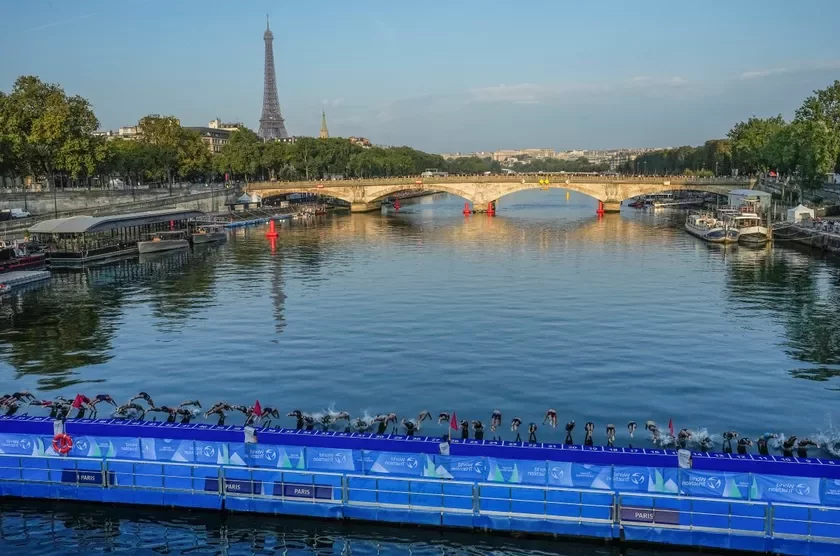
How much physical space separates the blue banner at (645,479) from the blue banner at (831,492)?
154 inches

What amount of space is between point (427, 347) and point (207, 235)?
65256mm

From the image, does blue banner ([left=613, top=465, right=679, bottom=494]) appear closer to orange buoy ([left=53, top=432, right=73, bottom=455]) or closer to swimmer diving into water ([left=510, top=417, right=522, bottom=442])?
swimmer diving into water ([left=510, top=417, right=522, bottom=442])

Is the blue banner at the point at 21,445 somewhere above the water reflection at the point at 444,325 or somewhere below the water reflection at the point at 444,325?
above

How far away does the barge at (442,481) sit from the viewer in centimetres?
2127

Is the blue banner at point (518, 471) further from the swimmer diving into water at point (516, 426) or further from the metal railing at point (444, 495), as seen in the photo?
the swimmer diving into water at point (516, 426)

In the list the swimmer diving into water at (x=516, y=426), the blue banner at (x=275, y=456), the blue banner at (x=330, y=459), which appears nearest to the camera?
the blue banner at (x=330, y=459)

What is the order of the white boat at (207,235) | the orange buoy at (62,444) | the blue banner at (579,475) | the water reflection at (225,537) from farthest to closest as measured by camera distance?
the white boat at (207,235) < the orange buoy at (62,444) < the blue banner at (579,475) < the water reflection at (225,537)

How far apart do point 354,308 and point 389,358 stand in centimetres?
1452

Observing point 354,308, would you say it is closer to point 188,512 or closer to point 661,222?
point 188,512

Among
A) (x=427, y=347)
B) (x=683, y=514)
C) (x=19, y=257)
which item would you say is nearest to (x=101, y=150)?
(x=19, y=257)

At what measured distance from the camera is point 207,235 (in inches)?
3986

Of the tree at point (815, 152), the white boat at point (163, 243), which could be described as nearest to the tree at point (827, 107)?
the tree at point (815, 152)

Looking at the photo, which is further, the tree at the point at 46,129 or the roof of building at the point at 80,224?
the tree at the point at 46,129

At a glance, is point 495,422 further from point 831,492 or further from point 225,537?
point 831,492
